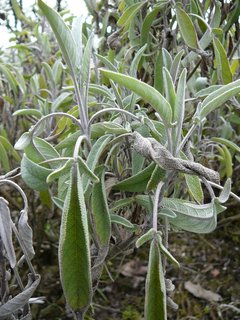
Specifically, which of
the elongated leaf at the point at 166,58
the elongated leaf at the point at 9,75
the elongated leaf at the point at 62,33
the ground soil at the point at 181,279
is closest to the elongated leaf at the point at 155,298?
the elongated leaf at the point at 62,33

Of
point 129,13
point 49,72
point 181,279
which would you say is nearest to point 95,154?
point 129,13

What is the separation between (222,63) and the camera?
0.97 metres

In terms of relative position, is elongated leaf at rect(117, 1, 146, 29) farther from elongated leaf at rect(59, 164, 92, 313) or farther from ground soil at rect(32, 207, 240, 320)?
ground soil at rect(32, 207, 240, 320)

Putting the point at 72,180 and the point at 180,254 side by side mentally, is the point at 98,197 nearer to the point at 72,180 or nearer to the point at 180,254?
the point at 72,180

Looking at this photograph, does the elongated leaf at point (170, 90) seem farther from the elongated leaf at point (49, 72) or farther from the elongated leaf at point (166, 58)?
the elongated leaf at point (49, 72)

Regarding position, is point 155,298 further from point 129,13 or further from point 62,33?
point 129,13

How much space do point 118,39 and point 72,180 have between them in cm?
60

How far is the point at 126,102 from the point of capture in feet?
3.18

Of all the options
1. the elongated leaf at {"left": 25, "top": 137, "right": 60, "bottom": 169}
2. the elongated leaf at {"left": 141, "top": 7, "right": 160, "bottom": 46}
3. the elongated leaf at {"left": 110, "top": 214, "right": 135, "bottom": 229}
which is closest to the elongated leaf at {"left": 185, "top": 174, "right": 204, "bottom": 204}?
the elongated leaf at {"left": 110, "top": 214, "right": 135, "bottom": 229}

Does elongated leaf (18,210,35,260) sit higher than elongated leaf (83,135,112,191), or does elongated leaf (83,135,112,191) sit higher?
elongated leaf (83,135,112,191)

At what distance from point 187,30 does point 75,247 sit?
1.83 feet

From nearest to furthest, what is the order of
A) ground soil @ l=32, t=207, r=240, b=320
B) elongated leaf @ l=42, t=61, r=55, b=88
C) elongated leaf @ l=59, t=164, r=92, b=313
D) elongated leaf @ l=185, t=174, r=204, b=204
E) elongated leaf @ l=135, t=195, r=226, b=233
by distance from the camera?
elongated leaf @ l=59, t=164, r=92, b=313, elongated leaf @ l=135, t=195, r=226, b=233, elongated leaf @ l=185, t=174, r=204, b=204, elongated leaf @ l=42, t=61, r=55, b=88, ground soil @ l=32, t=207, r=240, b=320

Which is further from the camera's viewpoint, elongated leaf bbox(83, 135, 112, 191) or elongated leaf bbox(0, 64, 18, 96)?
elongated leaf bbox(0, 64, 18, 96)

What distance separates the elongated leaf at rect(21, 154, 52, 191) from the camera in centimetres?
74
